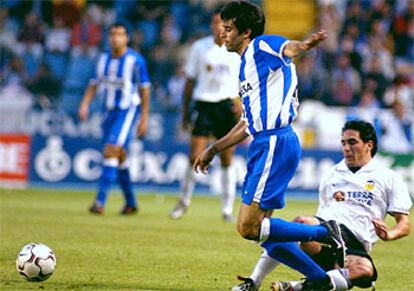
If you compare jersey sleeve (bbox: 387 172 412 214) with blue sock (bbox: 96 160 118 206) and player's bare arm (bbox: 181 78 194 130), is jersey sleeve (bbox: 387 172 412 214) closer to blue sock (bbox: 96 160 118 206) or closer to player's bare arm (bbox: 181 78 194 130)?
player's bare arm (bbox: 181 78 194 130)

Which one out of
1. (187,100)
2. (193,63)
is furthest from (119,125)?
(193,63)

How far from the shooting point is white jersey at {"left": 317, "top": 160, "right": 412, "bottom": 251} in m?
6.69

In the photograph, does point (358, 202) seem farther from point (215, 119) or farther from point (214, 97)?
point (214, 97)

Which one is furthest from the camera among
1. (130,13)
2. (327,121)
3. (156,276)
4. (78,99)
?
(130,13)

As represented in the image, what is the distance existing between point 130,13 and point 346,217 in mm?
17072

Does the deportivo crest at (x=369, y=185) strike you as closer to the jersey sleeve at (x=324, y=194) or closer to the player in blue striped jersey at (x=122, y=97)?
the jersey sleeve at (x=324, y=194)

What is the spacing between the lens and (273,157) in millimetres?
6258

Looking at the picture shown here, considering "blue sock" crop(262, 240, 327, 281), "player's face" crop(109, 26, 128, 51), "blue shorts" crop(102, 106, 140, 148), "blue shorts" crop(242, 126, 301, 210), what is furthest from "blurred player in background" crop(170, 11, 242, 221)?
"blue sock" crop(262, 240, 327, 281)

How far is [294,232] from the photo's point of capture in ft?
20.0

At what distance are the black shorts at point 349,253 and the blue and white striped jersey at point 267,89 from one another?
0.87 metres

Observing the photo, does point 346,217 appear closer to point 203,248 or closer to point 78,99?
point 203,248

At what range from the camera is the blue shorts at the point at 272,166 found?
6254 mm

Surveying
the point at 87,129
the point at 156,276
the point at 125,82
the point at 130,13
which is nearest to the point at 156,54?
the point at 130,13

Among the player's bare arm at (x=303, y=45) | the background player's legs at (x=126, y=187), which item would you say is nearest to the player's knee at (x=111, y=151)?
the background player's legs at (x=126, y=187)
